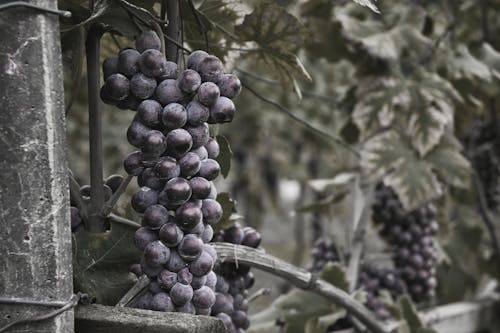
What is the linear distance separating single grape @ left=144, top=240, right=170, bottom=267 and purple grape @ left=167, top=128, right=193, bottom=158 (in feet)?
0.33

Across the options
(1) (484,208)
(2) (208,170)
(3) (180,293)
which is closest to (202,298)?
(3) (180,293)

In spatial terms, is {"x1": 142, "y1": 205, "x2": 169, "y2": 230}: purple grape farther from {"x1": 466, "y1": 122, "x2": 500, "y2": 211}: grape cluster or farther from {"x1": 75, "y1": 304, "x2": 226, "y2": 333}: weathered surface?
{"x1": 466, "y1": 122, "x2": 500, "y2": 211}: grape cluster

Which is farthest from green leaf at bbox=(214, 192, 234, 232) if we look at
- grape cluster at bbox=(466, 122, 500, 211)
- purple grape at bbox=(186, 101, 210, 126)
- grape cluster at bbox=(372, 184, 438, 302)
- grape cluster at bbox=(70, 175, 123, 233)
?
grape cluster at bbox=(466, 122, 500, 211)

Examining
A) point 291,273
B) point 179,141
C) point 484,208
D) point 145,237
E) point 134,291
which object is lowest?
point 484,208

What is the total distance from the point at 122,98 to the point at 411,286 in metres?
1.30

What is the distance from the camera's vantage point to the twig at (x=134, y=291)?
35.1 inches

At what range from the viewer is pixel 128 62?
2.71ft

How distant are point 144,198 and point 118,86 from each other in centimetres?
12

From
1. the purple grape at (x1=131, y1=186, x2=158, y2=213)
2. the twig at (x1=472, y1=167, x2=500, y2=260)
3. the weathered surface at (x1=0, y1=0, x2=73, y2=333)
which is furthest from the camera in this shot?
the twig at (x1=472, y1=167, x2=500, y2=260)

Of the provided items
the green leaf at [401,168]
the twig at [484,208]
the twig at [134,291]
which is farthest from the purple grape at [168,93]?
the twig at [484,208]

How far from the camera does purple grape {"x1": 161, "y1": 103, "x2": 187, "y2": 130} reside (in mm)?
800

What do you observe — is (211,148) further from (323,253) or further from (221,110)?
(323,253)

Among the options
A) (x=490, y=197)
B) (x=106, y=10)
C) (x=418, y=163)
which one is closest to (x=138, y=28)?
(x=106, y=10)

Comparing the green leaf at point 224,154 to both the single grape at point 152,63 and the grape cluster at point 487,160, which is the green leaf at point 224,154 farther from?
the grape cluster at point 487,160
